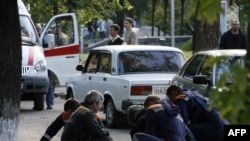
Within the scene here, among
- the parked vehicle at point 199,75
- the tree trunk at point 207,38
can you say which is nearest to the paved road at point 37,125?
the parked vehicle at point 199,75

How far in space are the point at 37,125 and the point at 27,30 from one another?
3.56m

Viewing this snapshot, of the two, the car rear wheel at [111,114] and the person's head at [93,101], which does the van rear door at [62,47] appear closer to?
the car rear wheel at [111,114]

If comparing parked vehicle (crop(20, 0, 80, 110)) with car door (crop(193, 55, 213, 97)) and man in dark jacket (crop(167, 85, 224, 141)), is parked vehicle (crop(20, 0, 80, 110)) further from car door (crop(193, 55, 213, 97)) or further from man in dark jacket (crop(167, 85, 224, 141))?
man in dark jacket (crop(167, 85, 224, 141))

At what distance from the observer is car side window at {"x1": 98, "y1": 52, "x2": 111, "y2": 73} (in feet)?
47.4

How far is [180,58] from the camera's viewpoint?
14445 mm

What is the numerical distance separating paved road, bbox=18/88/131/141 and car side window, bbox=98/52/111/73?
44.5 inches

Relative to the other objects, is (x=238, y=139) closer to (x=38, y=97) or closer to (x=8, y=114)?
(x=8, y=114)

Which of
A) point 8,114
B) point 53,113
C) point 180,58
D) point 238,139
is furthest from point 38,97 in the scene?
point 238,139

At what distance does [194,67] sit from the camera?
40.5 ft

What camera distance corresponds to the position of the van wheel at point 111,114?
1391 cm

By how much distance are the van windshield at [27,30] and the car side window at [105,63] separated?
3.00 m

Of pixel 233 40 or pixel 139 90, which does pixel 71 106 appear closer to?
pixel 139 90

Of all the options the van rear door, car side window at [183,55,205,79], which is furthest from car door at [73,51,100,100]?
the van rear door

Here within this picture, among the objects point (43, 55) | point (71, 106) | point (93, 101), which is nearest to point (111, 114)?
point (43, 55)
